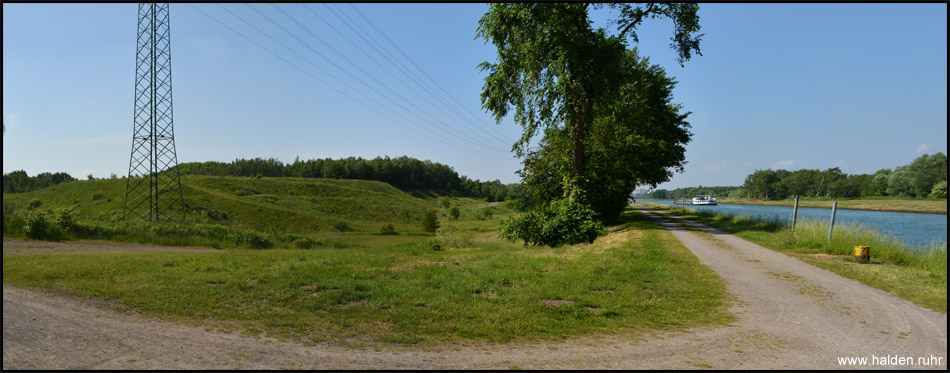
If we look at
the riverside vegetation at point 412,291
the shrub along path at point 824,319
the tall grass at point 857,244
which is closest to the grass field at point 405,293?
the riverside vegetation at point 412,291

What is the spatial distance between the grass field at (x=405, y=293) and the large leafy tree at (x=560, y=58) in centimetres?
1099

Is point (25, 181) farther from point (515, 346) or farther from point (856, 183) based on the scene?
point (856, 183)

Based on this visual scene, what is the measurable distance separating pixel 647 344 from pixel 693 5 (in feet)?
71.0

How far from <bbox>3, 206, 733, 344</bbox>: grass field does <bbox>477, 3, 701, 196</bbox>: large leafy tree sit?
11.0 meters

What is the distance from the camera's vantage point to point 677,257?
12602 millimetres

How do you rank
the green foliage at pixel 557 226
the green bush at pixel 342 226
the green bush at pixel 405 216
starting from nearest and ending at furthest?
the green foliage at pixel 557 226
the green bush at pixel 342 226
the green bush at pixel 405 216

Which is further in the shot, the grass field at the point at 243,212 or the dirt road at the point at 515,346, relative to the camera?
the grass field at the point at 243,212

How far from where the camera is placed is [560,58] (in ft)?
66.7

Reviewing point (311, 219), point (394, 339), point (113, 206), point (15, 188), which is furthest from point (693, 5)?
point (15, 188)

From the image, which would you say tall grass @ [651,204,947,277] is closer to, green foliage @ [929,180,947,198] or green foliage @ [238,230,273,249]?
green foliage @ [238,230,273,249]

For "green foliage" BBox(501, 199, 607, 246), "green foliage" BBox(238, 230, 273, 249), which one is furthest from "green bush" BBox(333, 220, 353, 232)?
"green foliage" BBox(501, 199, 607, 246)

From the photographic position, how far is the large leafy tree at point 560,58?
67.6ft

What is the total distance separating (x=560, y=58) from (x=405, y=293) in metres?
15.6

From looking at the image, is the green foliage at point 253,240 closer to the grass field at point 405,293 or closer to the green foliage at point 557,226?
the grass field at point 405,293
